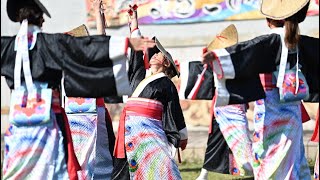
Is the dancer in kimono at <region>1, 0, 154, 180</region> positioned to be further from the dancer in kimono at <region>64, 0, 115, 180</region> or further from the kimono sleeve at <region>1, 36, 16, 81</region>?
the dancer in kimono at <region>64, 0, 115, 180</region>

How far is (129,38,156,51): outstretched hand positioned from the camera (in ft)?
17.0

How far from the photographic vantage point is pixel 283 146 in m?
5.98

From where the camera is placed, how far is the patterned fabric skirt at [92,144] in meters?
7.08

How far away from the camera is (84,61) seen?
17.5 ft

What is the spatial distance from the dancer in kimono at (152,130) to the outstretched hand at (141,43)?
1.42 m

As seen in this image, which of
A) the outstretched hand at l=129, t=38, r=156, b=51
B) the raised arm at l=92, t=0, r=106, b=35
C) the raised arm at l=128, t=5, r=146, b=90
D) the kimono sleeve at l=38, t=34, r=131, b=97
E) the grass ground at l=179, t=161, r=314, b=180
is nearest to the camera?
the outstretched hand at l=129, t=38, r=156, b=51

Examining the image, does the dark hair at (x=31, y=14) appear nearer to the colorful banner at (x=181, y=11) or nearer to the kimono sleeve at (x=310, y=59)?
the kimono sleeve at (x=310, y=59)

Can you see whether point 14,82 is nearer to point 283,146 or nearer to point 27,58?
point 27,58

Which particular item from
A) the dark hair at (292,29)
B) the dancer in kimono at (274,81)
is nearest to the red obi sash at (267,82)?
the dancer in kimono at (274,81)

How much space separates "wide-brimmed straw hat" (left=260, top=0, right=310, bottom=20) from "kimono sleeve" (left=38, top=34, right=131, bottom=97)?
1115 millimetres

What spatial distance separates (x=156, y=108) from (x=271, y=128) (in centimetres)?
102

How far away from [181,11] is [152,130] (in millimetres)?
5459

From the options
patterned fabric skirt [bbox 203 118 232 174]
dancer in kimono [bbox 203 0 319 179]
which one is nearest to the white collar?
dancer in kimono [bbox 203 0 319 179]

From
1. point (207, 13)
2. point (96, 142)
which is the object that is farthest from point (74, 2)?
point (96, 142)
